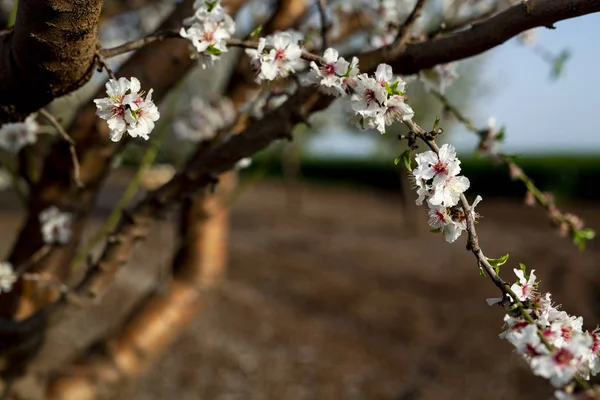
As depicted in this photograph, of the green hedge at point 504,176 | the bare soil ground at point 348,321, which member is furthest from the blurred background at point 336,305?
the green hedge at point 504,176

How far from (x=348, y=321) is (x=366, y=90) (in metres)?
5.38

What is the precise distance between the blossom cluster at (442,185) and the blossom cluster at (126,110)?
0.56 meters

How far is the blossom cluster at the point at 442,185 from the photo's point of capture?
3.57 ft

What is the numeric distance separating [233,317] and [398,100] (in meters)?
5.44

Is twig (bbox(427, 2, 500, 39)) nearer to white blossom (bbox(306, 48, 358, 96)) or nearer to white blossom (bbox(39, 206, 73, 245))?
white blossom (bbox(306, 48, 358, 96))

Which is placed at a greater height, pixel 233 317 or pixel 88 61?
pixel 88 61

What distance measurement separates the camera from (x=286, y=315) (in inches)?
253

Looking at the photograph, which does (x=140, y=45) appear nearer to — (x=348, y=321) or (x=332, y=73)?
(x=332, y=73)

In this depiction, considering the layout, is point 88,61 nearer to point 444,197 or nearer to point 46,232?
point 444,197

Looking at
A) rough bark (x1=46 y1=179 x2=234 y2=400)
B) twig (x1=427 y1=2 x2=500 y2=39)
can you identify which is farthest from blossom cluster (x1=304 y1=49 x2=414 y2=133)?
rough bark (x1=46 y1=179 x2=234 y2=400)

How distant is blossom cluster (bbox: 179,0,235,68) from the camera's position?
132 centimetres

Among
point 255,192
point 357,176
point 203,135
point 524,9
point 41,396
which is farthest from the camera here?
point 357,176

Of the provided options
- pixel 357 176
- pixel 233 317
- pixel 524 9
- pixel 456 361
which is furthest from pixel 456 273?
pixel 357 176

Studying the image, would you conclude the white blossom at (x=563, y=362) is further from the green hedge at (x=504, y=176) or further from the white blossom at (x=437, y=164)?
the green hedge at (x=504, y=176)
